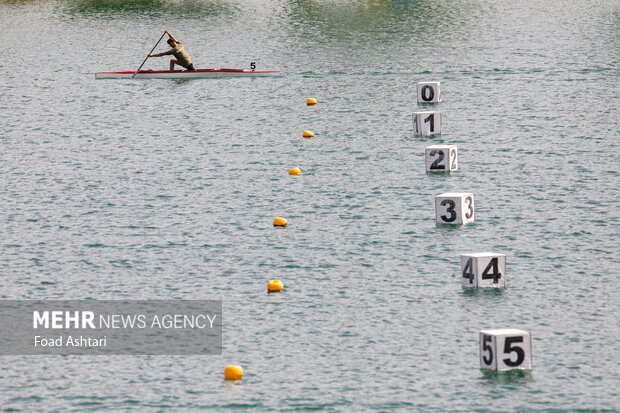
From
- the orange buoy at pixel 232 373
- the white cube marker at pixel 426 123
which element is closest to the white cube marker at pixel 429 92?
the white cube marker at pixel 426 123

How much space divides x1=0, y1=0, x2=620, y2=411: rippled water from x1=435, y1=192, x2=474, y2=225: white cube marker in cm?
25

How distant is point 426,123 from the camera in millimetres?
31531

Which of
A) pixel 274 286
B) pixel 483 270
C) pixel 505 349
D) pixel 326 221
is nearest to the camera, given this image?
pixel 505 349

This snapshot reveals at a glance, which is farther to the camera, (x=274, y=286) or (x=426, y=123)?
(x=426, y=123)

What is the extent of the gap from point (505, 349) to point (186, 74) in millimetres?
31906

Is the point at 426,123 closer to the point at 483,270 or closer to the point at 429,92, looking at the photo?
the point at 429,92

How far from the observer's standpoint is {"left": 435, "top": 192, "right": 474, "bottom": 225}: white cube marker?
22.1m

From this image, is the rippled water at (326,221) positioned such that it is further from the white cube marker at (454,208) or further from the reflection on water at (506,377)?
the white cube marker at (454,208)

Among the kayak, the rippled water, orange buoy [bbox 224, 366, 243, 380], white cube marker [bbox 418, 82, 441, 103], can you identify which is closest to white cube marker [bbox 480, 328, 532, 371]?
the rippled water

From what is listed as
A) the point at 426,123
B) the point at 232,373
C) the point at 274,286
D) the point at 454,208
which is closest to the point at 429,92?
the point at 426,123

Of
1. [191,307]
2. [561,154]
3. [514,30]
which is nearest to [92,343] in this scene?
[191,307]

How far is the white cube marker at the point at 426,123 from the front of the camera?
103 feet

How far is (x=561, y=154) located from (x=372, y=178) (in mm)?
5640

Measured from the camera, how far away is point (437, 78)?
42531 mm
